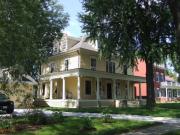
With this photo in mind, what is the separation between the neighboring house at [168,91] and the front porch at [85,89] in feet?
87.0

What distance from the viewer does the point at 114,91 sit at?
141 feet

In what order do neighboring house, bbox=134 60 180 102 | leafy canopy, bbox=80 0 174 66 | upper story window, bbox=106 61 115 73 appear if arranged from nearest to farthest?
leafy canopy, bbox=80 0 174 66
upper story window, bbox=106 61 115 73
neighboring house, bbox=134 60 180 102

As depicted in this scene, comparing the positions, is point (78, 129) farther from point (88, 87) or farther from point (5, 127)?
point (88, 87)

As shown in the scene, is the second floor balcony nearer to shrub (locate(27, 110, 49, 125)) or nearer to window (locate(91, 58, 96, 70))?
window (locate(91, 58, 96, 70))

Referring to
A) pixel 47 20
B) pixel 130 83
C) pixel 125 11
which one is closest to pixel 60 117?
pixel 125 11

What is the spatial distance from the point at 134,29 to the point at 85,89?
12697 mm

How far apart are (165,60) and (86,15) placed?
30.3ft

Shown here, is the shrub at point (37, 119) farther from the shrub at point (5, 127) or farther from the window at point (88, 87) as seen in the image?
the window at point (88, 87)

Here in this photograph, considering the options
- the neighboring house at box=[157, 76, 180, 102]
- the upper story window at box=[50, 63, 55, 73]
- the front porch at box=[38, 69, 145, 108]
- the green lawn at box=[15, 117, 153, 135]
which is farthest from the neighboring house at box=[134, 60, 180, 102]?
the green lawn at box=[15, 117, 153, 135]

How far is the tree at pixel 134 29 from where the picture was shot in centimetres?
3075

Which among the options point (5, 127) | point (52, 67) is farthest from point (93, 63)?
point (5, 127)

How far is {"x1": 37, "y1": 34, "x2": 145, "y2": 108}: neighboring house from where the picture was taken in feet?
128

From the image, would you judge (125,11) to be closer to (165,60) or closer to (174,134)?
(165,60)

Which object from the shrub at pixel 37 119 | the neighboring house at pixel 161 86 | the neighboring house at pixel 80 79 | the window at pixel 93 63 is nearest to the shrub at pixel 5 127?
the shrub at pixel 37 119
